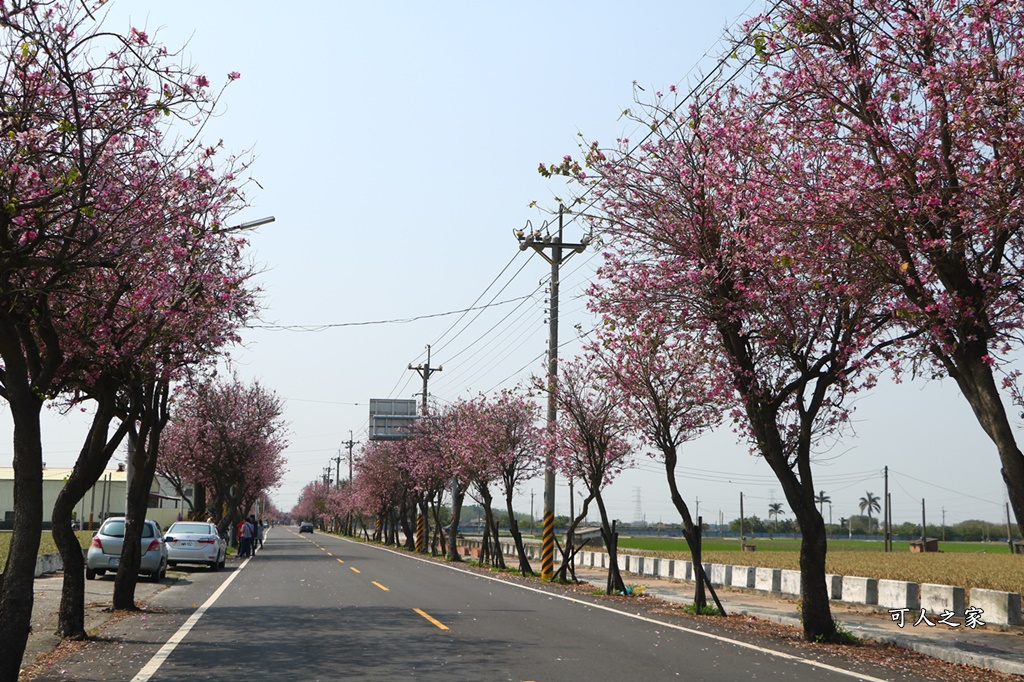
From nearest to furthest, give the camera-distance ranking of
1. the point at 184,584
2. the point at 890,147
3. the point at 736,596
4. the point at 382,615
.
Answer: the point at 890,147 < the point at 382,615 < the point at 736,596 < the point at 184,584

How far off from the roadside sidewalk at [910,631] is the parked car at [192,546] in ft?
49.1

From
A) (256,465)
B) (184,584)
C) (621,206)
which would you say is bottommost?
(184,584)

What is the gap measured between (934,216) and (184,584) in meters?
21.4

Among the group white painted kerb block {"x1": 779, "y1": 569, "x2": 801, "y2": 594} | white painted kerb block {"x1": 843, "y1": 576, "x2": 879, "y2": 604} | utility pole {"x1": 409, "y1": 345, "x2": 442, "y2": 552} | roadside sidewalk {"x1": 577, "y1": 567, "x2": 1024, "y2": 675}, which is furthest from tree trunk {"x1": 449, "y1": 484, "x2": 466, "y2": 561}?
white painted kerb block {"x1": 843, "y1": 576, "x2": 879, "y2": 604}

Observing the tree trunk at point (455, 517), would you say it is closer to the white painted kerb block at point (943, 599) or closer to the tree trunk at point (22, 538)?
the white painted kerb block at point (943, 599)

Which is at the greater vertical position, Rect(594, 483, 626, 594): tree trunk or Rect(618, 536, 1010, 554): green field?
Rect(594, 483, 626, 594): tree trunk

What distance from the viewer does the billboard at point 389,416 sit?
74250mm

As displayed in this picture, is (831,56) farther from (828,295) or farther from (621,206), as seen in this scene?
(621,206)

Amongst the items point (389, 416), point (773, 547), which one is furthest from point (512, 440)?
point (773, 547)

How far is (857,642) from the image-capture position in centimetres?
1459

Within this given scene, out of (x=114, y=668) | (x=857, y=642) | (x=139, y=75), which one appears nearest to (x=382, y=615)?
(x=114, y=668)

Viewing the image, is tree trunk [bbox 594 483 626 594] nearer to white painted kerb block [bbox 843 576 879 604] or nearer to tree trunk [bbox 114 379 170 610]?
white painted kerb block [bbox 843 576 879 604]

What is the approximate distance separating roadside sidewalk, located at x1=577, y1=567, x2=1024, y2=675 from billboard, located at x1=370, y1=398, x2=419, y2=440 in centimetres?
5116

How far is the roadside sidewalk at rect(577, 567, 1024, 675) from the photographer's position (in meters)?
12.5
